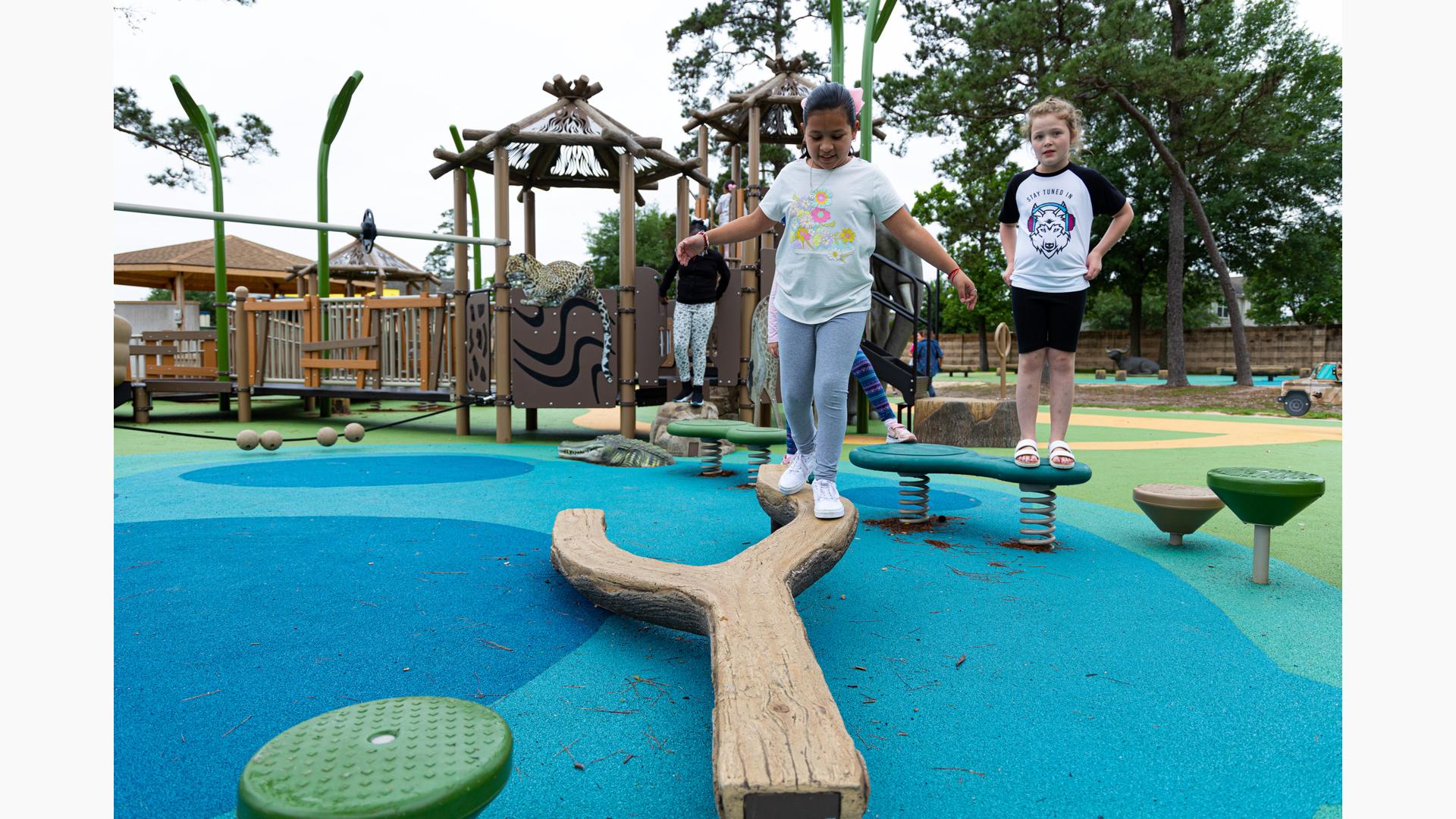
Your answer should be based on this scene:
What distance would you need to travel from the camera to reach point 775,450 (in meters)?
9.41

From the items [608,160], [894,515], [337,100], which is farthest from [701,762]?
[337,100]

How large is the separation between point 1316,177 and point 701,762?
33196 mm

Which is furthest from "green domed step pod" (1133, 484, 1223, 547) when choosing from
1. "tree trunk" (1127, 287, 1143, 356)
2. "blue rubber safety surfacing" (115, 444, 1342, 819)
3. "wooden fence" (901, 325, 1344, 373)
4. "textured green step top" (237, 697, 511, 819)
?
"tree trunk" (1127, 287, 1143, 356)

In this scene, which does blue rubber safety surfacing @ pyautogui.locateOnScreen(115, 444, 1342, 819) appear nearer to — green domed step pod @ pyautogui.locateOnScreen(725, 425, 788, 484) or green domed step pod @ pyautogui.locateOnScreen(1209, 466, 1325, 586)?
green domed step pod @ pyautogui.locateOnScreen(1209, 466, 1325, 586)

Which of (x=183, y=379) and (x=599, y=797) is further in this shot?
(x=183, y=379)

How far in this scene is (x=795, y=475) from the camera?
385 cm

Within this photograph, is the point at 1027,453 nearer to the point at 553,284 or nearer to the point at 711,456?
the point at 711,456

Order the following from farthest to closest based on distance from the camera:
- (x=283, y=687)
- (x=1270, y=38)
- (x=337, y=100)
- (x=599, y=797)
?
(x=1270, y=38) → (x=337, y=100) → (x=283, y=687) → (x=599, y=797)

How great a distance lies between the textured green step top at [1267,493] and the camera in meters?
3.21

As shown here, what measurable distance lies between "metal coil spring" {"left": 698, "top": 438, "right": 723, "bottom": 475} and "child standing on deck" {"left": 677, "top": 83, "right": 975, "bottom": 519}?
298cm

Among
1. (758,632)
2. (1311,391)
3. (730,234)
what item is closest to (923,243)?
(730,234)

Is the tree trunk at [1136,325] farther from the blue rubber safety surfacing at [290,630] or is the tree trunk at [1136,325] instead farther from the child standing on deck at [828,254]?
the blue rubber safety surfacing at [290,630]

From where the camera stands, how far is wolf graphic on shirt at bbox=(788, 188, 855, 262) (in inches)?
130

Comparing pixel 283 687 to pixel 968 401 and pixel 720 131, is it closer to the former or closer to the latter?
pixel 968 401
